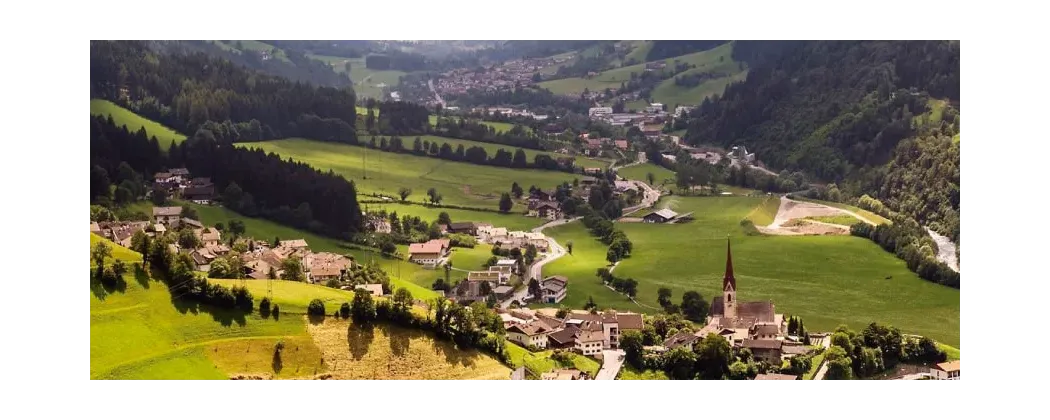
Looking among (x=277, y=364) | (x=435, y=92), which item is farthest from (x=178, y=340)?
(x=435, y=92)

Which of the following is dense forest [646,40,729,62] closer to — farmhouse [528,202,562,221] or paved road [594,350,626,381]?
farmhouse [528,202,562,221]

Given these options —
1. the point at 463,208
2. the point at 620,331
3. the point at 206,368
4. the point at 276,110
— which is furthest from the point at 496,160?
the point at 206,368

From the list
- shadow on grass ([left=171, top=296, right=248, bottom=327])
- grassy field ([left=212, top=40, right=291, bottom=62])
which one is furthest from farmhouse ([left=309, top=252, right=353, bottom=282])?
grassy field ([left=212, top=40, right=291, bottom=62])

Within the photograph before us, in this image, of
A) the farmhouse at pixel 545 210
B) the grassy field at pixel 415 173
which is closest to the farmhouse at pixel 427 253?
the grassy field at pixel 415 173

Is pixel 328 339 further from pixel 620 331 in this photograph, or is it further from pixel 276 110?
pixel 276 110

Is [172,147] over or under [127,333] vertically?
over

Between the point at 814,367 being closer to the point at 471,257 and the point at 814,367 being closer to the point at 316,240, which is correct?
the point at 471,257

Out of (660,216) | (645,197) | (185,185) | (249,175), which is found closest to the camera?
(185,185)
